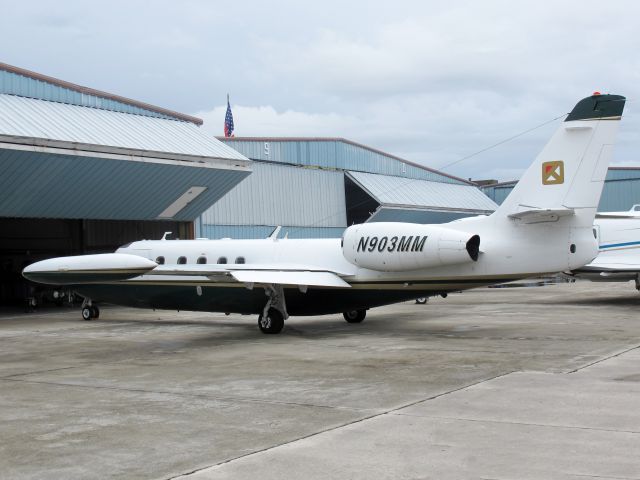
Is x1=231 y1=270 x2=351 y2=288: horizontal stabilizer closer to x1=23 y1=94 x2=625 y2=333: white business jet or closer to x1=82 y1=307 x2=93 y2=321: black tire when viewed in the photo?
x1=23 y1=94 x2=625 y2=333: white business jet

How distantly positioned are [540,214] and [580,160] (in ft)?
4.58

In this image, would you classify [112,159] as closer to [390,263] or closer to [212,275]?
[212,275]

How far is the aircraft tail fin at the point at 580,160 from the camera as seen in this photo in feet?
52.7

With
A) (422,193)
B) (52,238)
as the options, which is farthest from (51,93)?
(422,193)

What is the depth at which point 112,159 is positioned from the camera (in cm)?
2711

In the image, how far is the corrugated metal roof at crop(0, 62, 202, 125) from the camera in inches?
1072

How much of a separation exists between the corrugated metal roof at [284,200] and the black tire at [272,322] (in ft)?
59.3

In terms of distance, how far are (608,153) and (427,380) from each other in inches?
303

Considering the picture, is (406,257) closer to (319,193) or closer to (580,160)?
(580,160)

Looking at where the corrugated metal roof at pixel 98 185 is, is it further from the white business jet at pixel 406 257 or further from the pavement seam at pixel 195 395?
the pavement seam at pixel 195 395

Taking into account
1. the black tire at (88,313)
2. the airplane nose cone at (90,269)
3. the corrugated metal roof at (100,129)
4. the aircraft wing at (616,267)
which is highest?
the corrugated metal roof at (100,129)

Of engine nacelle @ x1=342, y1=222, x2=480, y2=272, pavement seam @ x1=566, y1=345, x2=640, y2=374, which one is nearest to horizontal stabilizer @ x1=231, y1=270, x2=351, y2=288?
engine nacelle @ x1=342, y1=222, x2=480, y2=272

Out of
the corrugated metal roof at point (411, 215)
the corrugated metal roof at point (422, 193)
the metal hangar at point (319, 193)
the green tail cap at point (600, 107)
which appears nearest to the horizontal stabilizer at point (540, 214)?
the green tail cap at point (600, 107)

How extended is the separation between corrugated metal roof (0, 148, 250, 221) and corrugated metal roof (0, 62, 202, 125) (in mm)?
3686
